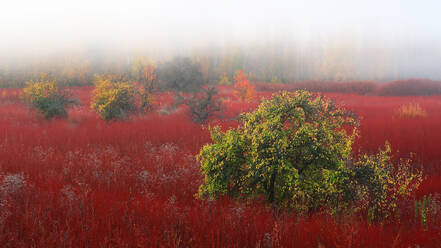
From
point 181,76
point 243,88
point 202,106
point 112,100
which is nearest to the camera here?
point 202,106

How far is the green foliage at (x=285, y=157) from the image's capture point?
3561 millimetres

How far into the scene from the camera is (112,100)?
47.9 feet

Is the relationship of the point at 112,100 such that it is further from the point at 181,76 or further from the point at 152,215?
the point at 181,76

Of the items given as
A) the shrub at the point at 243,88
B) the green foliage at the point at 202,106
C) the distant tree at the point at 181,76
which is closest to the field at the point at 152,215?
the green foliage at the point at 202,106

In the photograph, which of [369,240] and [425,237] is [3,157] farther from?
[425,237]

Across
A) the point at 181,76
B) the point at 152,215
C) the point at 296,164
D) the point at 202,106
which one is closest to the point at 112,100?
the point at 202,106

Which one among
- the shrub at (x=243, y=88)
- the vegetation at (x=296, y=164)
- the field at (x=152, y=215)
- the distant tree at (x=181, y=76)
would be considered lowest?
the field at (x=152, y=215)

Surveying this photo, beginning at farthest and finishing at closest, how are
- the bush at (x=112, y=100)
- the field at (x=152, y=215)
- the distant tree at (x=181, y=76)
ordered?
the distant tree at (x=181, y=76) < the bush at (x=112, y=100) < the field at (x=152, y=215)

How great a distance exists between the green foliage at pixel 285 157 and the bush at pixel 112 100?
1165 centimetres

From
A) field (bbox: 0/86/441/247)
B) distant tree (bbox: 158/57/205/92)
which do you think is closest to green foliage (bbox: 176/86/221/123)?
field (bbox: 0/86/441/247)

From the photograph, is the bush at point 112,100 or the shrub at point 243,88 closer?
the bush at point 112,100

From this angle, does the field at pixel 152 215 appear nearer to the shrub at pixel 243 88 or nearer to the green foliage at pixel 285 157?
the green foliage at pixel 285 157

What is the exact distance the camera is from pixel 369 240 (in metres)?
2.72

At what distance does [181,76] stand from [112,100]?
76.3 feet
